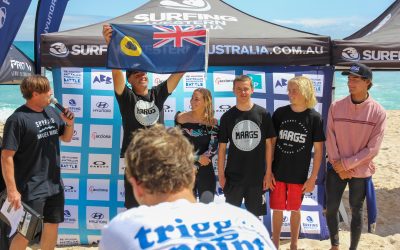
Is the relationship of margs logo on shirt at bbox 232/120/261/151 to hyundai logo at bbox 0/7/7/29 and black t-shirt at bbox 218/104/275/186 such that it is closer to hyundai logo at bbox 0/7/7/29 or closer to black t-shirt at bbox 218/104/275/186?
black t-shirt at bbox 218/104/275/186

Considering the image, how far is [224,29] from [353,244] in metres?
2.61

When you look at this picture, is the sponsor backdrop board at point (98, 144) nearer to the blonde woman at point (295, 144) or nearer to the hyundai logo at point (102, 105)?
the hyundai logo at point (102, 105)

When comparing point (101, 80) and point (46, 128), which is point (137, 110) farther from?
point (101, 80)

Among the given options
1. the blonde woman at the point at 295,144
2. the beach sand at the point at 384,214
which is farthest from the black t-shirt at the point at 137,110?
the beach sand at the point at 384,214

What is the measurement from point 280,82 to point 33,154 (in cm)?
284

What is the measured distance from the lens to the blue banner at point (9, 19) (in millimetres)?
4445

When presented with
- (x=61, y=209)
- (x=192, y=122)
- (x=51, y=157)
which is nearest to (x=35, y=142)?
(x=51, y=157)

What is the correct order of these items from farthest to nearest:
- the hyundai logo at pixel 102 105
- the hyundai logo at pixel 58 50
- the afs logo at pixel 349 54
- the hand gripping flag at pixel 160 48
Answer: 1. the hyundai logo at pixel 102 105
2. the afs logo at pixel 349 54
3. the hyundai logo at pixel 58 50
4. the hand gripping flag at pixel 160 48

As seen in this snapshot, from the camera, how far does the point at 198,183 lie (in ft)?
15.3

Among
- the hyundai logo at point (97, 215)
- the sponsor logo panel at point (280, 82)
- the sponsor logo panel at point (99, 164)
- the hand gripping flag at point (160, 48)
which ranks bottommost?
the hyundai logo at point (97, 215)

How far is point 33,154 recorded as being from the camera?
3.76 m

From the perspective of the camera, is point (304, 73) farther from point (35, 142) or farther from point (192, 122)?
point (35, 142)

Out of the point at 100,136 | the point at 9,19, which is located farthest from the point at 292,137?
the point at 9,19

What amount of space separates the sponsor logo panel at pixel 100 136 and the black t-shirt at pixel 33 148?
4.71ft
